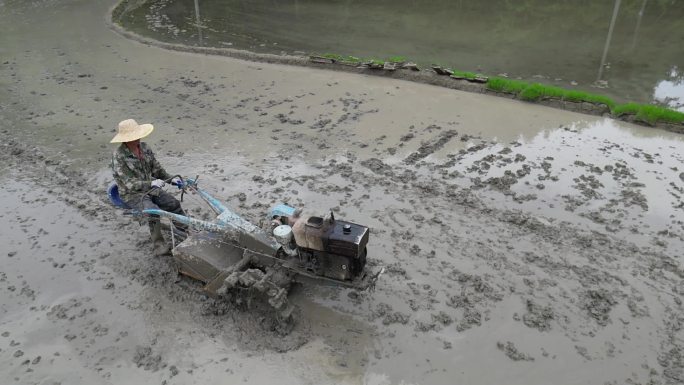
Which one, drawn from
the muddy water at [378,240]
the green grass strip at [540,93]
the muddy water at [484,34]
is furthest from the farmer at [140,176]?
the muddy water at [484,34]

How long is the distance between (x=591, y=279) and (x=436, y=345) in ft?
5.87

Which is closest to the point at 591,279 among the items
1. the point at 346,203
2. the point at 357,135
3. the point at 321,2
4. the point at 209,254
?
the point at 346,203

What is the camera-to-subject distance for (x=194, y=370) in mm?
3918

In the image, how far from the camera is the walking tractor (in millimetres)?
3947

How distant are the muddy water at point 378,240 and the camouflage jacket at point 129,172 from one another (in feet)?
2.73

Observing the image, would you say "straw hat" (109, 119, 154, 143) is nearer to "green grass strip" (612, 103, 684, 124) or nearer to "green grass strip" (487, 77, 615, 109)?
"green grass strip" (487, 77, 615, 109)

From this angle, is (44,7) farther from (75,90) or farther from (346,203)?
(346,203)

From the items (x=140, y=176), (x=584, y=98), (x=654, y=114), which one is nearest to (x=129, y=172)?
(x=140, y=176)

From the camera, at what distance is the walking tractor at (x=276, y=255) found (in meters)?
3.95

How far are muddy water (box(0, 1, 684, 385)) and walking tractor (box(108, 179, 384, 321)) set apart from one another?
1.17ft

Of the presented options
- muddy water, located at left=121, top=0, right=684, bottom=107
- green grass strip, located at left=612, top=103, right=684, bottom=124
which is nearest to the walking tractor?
green grass strip, located at left=612, top=103, right=684, bottom=124

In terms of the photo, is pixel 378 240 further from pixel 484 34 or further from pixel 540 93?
pixel 484 34

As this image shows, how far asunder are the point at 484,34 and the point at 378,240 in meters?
10.9

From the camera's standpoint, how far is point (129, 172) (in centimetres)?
484
